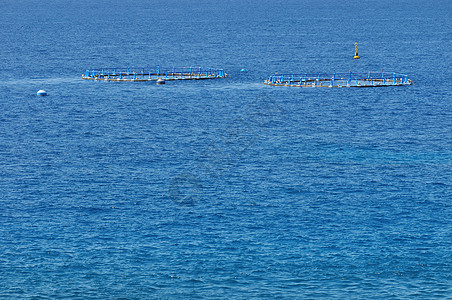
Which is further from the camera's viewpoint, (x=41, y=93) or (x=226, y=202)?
(x=41, y=93)

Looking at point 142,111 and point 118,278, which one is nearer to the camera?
point 118,278

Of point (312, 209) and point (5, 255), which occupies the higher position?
point (312, 209)

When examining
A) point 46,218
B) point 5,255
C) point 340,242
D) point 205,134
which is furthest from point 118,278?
point 205,134

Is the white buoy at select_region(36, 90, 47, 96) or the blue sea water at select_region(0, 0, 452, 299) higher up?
the white buoy at select_region(36, 90, 47, 96)

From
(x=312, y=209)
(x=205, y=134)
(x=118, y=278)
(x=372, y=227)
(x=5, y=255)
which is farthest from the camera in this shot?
(x=205, y=134)

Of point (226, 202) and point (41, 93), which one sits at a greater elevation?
point (41, 93)

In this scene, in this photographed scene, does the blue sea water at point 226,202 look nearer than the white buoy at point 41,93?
Yes

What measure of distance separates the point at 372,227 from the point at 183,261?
78.1 ft

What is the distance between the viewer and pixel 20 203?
9475 cm

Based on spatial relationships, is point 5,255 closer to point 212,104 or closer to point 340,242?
point 340,242

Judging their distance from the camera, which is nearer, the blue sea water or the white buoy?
the blue sea water

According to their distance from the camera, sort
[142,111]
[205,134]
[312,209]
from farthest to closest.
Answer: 1. [142,111]
2. [205,134]
3. [312,209]

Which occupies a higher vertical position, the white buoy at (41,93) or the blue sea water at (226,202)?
the white buoy at (41,93)

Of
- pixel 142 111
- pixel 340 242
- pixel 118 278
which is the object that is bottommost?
pixel 118 278
